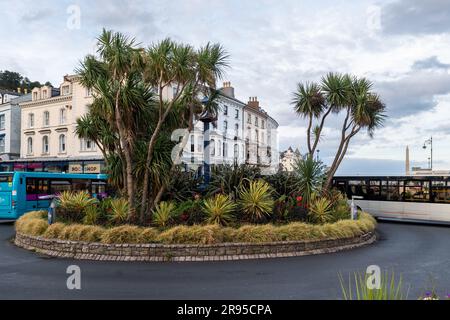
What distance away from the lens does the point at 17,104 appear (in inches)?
1980

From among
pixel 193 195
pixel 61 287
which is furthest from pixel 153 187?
pixel 61 287

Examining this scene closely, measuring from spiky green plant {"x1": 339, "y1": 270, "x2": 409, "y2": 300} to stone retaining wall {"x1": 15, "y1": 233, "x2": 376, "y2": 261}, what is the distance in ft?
9.45

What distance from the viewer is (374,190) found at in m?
23.4

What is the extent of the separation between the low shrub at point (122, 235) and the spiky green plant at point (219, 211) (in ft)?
8.10

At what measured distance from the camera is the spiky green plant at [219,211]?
12.9m

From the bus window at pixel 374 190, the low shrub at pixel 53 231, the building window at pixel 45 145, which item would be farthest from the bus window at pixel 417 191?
the building window at pixel 45 145

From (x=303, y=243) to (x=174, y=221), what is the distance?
4.30 metres

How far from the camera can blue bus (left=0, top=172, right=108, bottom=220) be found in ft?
69.0

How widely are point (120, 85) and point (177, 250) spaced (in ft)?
20.2

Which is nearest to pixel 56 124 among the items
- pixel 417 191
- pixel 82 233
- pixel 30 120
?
pixel 30 120

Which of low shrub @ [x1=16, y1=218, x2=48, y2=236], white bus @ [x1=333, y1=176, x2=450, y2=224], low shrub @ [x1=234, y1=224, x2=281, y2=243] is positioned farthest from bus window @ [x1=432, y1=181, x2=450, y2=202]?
low shrub @ [x1=16, y1=218, x2=48, y2=236]

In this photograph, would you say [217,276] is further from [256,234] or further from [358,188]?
[358,188]

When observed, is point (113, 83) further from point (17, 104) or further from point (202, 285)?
point (17, 104)

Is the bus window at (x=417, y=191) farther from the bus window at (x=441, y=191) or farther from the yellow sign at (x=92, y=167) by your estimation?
the yellow sign at (x=92, y=167)
